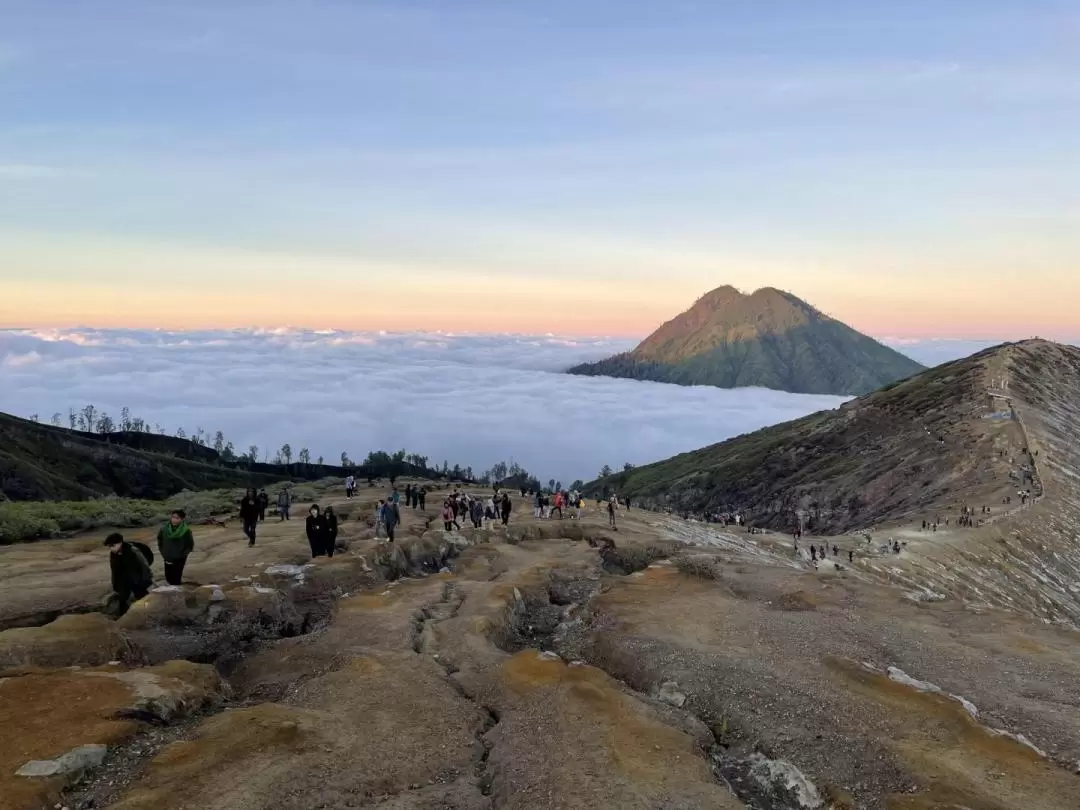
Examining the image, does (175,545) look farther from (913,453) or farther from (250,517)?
(913,453)

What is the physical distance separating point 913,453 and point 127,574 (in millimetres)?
109857

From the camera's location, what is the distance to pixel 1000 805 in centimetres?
1321

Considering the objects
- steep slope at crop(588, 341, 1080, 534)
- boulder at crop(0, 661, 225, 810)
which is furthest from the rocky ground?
steep slope at crop(588, 341, 1080, 534)

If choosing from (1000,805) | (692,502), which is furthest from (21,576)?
(692,502)

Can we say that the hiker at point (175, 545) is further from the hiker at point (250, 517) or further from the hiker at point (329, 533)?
the hiker at point (250, 517)

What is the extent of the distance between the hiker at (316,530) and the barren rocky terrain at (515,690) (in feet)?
4.02

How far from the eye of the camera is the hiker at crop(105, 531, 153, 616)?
20798 mm

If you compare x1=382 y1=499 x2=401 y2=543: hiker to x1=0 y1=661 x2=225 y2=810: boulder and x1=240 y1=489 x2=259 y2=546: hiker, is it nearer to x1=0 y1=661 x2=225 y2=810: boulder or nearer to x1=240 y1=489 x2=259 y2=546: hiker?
x1=240 y1=489 x2=259 y2=546: hiker

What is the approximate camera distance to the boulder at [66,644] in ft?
56.2

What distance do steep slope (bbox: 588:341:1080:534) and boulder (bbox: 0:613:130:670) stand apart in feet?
254

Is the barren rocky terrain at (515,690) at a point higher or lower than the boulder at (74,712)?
lower

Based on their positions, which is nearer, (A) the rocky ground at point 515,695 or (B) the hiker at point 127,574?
(A) the rocky ground at point 515,695

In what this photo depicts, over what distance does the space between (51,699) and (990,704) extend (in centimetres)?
2379

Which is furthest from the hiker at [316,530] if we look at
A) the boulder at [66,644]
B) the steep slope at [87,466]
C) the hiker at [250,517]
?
the steep slope at [87,466]
